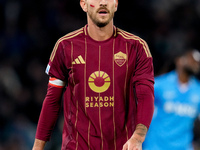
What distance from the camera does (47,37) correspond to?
9766 millimetres

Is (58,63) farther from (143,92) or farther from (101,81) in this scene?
(143,92)

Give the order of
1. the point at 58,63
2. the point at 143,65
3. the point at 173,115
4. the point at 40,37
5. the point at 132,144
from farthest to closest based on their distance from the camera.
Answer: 1. the point at 40,37
2. the point at 173,115
3. the point at 58,63
4. the point at 143,65
5. the point at 132,144

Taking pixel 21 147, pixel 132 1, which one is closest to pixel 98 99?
pixel 21 147

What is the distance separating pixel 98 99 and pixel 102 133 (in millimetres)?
266

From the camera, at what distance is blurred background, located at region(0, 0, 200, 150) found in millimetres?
8422

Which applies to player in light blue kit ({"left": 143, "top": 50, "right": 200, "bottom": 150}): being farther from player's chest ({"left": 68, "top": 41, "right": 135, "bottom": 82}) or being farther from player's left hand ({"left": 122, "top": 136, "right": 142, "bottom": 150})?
player's left hand ({"left": 122, "top": 136, "right": 142, "bottom": 150})

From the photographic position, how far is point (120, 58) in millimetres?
3611

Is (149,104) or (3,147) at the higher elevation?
(149,104)

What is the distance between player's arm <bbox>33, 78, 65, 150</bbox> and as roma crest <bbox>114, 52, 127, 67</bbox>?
0.49m

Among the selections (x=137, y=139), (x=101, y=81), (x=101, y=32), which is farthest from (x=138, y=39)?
(x=137, y=139)

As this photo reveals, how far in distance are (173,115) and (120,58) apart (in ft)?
9.02

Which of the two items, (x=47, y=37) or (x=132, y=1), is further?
(x=132, y=1)

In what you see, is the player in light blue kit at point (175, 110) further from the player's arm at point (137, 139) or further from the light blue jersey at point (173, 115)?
the player's arm at point (137, 139)

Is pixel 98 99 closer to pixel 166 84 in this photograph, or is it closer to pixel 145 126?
pixel 145 126
